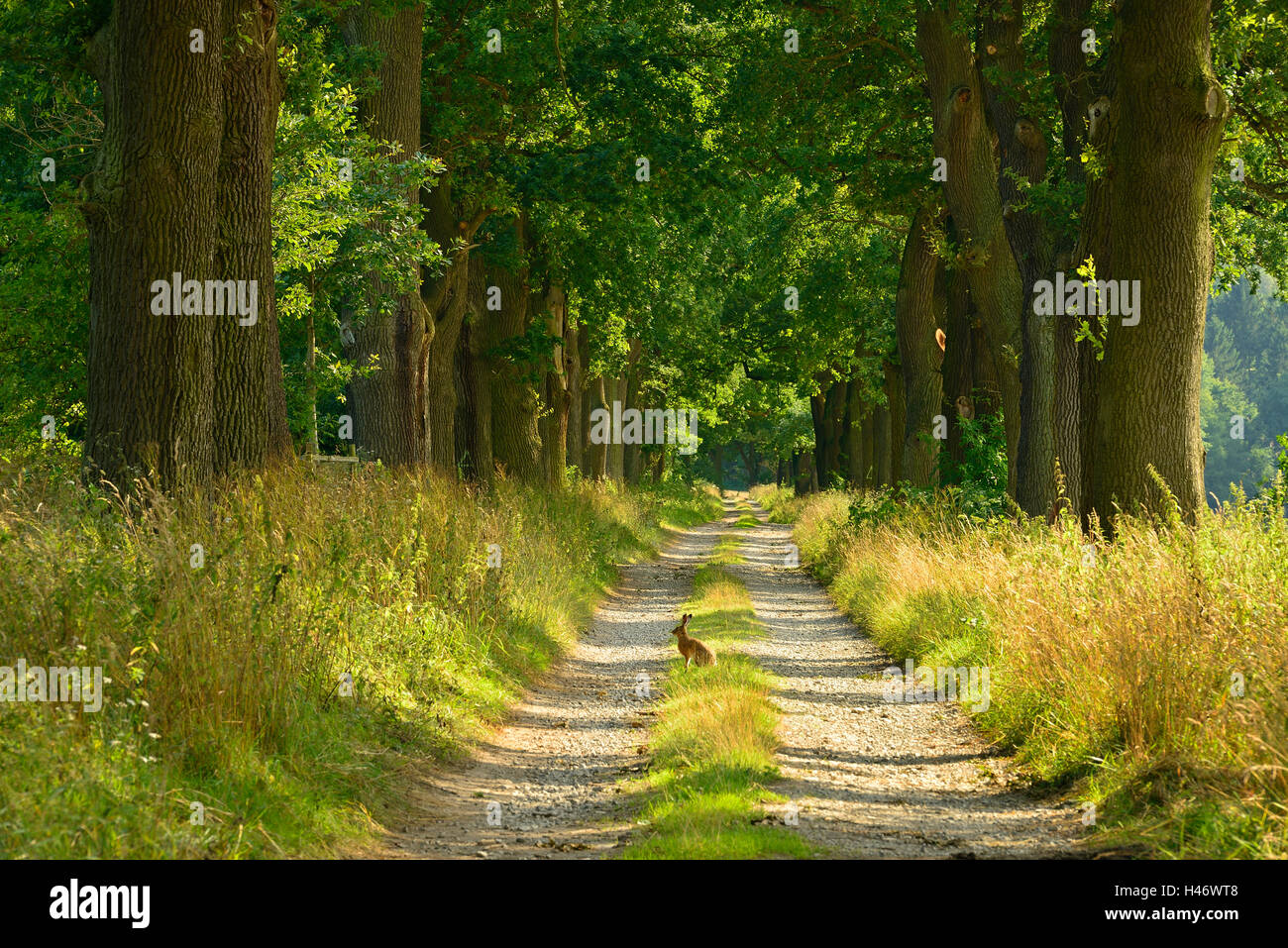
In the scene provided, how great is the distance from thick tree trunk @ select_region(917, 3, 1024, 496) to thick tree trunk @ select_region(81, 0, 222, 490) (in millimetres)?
12102

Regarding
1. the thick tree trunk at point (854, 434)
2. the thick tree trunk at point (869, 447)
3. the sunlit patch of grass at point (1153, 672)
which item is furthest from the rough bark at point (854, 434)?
the sunlit patch of grass at point (1153, 672)

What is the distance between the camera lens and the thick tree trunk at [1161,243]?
10.4 m

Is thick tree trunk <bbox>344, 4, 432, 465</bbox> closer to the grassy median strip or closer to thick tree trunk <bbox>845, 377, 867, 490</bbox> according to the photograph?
the grassy median strip

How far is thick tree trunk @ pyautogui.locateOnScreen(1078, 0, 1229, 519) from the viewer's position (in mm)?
10438

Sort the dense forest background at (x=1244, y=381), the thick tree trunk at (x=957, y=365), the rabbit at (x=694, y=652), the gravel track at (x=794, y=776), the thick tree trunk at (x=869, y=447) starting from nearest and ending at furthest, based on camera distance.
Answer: the gravel track at (x=794, y=776) < the rabbit at (x=694, y=652) < the thick tree trunk at (x=957, y=365) < the thick tree trunk at (x=869, y=447) < the dense forest background at (x=1244, y=381)

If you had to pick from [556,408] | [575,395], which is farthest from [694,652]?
[575,395]

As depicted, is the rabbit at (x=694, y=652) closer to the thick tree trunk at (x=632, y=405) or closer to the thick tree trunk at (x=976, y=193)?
the thick tree trunk at (x=976, y=193)

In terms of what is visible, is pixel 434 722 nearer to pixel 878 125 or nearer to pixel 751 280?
pixel 878 125

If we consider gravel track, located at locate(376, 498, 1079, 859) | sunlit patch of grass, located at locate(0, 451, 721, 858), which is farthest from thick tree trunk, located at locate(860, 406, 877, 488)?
sunlit patch of grass, located at locate(0, 451, 721, 858)

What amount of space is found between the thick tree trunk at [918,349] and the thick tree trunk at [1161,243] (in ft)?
40.5

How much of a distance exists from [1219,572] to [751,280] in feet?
85.6

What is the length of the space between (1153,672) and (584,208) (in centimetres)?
1675

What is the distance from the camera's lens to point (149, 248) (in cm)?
938

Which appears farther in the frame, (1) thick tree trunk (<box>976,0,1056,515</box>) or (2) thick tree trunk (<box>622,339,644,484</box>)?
(2) thick tree trunk (<box>622,339,644,484</box>)
